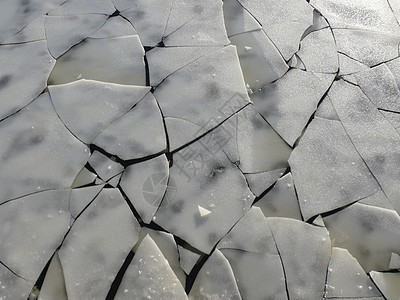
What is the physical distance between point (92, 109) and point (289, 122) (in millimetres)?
575

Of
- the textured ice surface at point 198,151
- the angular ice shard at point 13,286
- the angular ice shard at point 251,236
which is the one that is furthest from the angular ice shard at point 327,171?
the angular ice shard at point 13,286

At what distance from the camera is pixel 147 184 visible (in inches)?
45.8

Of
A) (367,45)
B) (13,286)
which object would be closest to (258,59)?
(367,45)

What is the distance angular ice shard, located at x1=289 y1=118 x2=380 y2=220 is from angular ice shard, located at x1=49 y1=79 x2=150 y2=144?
50 centimetres

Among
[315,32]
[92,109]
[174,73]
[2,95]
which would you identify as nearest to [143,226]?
[92,109]

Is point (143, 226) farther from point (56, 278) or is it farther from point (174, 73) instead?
point (174, 73)

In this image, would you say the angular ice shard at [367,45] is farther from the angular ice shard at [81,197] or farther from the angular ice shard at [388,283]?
the angular ice shard at [81,197]

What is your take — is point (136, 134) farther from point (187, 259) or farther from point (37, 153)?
point (187, 259)

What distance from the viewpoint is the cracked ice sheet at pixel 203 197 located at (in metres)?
1.10

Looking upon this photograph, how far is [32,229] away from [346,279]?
78cm

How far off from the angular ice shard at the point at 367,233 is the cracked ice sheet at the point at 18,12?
118cm

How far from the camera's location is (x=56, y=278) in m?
1.04

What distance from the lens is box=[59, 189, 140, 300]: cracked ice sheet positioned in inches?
40.5

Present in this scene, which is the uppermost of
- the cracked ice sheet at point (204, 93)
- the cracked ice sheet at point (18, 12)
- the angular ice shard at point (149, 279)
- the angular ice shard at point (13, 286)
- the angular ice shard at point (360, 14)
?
the angular ice shard at point (360, 14)
